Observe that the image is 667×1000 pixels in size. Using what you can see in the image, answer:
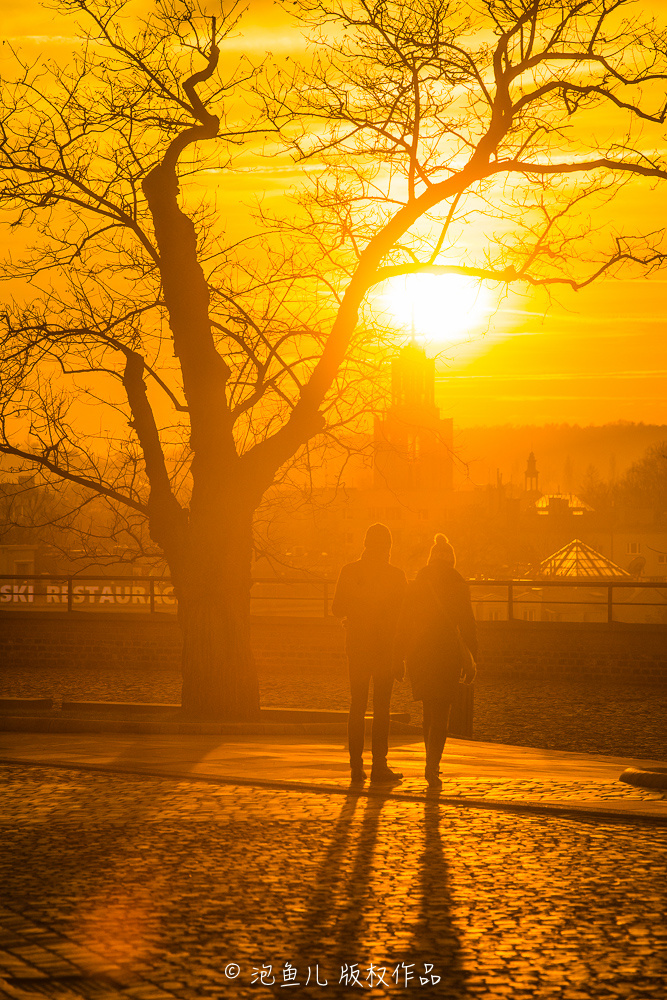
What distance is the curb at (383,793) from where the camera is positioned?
24.7ft

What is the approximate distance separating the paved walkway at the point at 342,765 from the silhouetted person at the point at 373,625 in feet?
0.99

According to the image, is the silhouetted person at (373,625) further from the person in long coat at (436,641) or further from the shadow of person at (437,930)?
the shadow of person at (437,930)

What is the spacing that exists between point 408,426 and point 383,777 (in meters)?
6.68

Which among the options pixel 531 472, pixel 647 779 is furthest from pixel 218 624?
pixel 531 472

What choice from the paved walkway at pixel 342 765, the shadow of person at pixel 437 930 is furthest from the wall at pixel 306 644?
the shadow of person at pixel 437 930

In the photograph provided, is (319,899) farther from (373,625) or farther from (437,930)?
(373,625)

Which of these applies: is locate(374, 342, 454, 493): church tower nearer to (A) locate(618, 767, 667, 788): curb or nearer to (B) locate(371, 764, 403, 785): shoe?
(A) locate(618, 767, 667, 788): curb

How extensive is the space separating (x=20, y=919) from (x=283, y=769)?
4.57 meters

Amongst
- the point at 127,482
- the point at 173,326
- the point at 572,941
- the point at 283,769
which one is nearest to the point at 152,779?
the point at 283,769

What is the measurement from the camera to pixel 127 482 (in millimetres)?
16281

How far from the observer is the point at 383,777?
895 cm

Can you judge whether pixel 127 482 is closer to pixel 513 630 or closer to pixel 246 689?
pixel 246 689

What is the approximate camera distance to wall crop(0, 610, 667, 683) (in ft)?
74.9

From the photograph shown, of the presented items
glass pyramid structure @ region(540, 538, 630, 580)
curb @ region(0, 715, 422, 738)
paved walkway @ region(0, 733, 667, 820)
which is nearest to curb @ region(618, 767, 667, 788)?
paved walkway @ region(0, 733, 667, 820)
